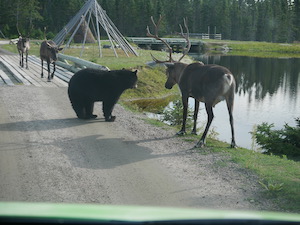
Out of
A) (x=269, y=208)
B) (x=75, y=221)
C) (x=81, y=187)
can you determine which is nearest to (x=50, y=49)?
(x=81, y=187)

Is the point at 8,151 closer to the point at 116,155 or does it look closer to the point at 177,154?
the point at 116,155

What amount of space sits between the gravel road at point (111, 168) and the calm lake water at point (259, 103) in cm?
204

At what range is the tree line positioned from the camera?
236ft

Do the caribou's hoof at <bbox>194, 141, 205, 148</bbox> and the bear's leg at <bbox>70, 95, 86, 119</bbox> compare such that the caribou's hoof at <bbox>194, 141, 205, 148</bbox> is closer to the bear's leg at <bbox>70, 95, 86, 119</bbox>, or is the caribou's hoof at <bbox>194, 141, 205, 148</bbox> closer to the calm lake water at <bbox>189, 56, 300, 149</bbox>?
the calm lake water at <bbox>189, 56, 300, 149</bbox>

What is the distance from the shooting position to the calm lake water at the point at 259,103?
1498 cm

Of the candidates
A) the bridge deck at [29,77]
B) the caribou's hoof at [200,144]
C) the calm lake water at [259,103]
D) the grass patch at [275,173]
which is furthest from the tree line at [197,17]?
the grass patch at [275,173]

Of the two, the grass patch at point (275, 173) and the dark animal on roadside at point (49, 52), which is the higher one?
the dark animal on roadside at point (49, 52)

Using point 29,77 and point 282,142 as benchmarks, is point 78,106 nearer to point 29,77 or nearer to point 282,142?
point 282,142

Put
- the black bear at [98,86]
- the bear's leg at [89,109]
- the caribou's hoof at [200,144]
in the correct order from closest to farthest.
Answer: the caribou's hoof at [200,144]
the black bear at [98,86]
the bear's leg at [89,109]

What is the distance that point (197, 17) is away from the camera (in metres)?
93.1

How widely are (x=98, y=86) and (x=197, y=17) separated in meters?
87.0

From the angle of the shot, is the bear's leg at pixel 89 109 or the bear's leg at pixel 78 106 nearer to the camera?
the bear's leg at pixel 78 106

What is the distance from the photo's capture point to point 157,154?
7684 millimetres

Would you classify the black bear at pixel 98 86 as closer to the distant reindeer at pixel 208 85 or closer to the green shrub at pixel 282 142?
the distant reindeer at pixel 208 85
